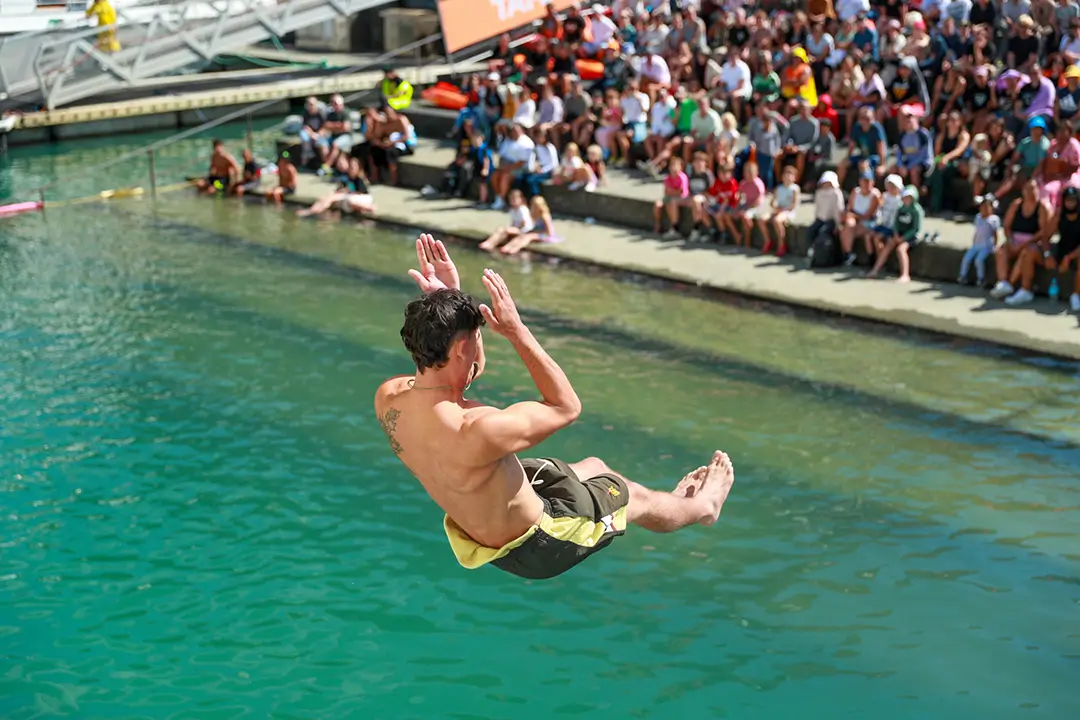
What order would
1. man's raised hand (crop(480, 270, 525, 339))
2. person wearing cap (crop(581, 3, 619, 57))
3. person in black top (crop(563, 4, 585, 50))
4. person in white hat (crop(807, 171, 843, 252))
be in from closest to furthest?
man's raised hand (crop(480, 270, 525, 339))
person in white hat (crop(807, 171, 843, 252))
person wearing cap (crop(581, 3, 619, 57))
person in black top (crop(563, 4, 585, 50))

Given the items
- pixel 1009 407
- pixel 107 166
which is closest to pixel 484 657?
pixel 1009 407

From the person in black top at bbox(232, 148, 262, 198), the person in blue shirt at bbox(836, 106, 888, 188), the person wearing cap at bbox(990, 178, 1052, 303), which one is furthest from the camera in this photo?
the person in black top at bbox(232, 148, 262, 198)

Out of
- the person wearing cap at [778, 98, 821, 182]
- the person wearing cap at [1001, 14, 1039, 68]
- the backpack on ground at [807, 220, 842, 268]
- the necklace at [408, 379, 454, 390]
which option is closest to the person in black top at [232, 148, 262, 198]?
the person wearing cap at [778, 98, 821, 182]

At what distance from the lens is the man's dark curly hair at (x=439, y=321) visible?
4922 mm

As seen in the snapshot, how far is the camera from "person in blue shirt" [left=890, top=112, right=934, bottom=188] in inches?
621

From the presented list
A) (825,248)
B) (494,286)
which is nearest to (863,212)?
(825,248)

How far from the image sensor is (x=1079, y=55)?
16719 millimetres

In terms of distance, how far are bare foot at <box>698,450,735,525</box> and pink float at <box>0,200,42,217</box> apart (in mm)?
16105

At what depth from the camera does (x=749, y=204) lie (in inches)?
659

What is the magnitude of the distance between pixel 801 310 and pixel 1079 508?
5365 mm

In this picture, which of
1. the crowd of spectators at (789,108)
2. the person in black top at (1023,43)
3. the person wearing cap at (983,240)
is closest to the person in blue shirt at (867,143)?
the crowd of spectators at (789,108)

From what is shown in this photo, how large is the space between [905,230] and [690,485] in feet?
30.5

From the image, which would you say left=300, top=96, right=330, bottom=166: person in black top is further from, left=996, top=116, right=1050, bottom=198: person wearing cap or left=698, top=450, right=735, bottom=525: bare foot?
left=698, top=450, right=735, bottom=525: bare foot

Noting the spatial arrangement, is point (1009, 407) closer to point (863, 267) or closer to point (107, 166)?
point (863, 267)
